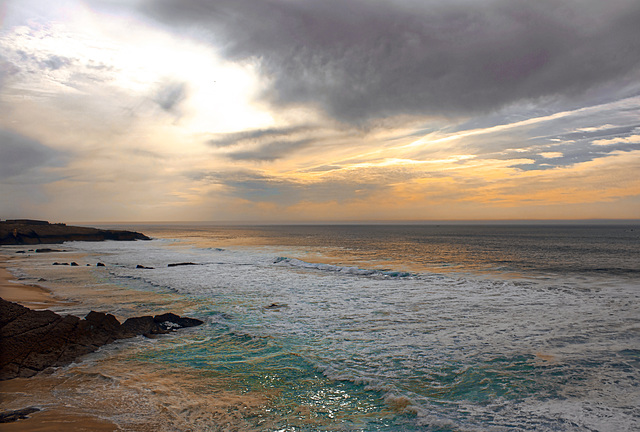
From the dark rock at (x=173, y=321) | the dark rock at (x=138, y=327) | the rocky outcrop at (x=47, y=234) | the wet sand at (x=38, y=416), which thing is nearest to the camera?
the wet sand at (x=38, y=416)

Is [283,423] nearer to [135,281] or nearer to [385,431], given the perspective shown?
[385,431]

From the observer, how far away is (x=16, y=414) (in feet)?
19.6

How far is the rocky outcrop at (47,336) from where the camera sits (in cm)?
810

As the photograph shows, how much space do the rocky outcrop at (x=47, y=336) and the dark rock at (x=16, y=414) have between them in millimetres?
1992

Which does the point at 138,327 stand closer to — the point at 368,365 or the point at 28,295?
the point at 368,365

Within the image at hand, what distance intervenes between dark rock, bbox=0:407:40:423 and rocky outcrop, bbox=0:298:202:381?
1992mm

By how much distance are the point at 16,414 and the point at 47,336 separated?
12.1ft

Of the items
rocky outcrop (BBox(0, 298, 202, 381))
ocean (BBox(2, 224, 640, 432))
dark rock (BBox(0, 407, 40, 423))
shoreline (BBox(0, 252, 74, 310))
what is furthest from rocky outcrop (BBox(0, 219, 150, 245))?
dark rock (BBox(0, 407, 40, 423))

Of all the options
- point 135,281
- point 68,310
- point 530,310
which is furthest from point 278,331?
point 135,281

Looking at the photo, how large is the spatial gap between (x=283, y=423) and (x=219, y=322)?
7.38m

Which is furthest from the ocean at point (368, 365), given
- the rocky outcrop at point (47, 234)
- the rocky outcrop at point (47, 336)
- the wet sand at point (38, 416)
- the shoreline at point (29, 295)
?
the rocky outcrop at point (47, 234)

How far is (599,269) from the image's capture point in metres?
29.1

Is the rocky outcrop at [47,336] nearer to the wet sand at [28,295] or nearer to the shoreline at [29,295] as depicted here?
the shoreline at [29,295]

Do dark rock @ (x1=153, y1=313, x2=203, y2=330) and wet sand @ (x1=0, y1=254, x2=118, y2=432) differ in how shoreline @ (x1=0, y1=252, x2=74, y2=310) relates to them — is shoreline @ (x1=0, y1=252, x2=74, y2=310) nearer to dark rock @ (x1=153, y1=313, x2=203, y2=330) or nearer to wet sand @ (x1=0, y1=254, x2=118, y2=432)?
dark rock @ (x1=153, y1=313, x2=203, y2=330)
